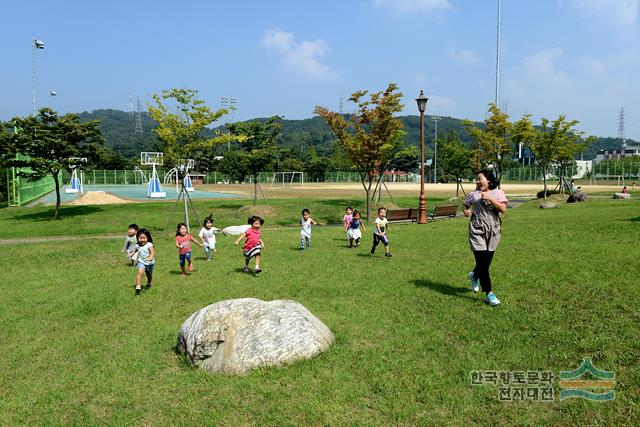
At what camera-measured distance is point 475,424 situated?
4133 mm

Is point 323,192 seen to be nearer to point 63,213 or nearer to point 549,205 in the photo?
point 549,205

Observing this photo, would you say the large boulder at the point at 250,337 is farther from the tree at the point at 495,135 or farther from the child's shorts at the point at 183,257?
the tree at the point at 495,135

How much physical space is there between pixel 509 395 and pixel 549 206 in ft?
80.3

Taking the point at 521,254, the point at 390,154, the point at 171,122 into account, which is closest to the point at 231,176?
the point at 390,154

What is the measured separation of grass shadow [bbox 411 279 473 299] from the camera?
314 inches

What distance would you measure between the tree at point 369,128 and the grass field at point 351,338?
12.5 m

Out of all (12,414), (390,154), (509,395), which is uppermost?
(390,154)

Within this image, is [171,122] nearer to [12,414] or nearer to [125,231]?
[125,231]

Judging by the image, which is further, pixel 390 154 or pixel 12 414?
pixel 390 154

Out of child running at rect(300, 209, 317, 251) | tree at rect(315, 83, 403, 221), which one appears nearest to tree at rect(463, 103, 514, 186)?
tree at rect(315, 83, 403, 221)

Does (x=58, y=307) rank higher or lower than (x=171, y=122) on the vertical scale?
lower

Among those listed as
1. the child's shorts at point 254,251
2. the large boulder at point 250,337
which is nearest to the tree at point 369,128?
the child's shorts at point 254,251

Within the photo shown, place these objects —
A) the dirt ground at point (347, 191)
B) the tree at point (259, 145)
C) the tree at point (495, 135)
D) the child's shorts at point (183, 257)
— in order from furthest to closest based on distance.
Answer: the dirt ground at point (347, 191) → the tree at point (495, 135) → the tree at point (259, 145) → the child's shorts at point (183, 257)

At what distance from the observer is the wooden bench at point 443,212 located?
2321 centimetres
